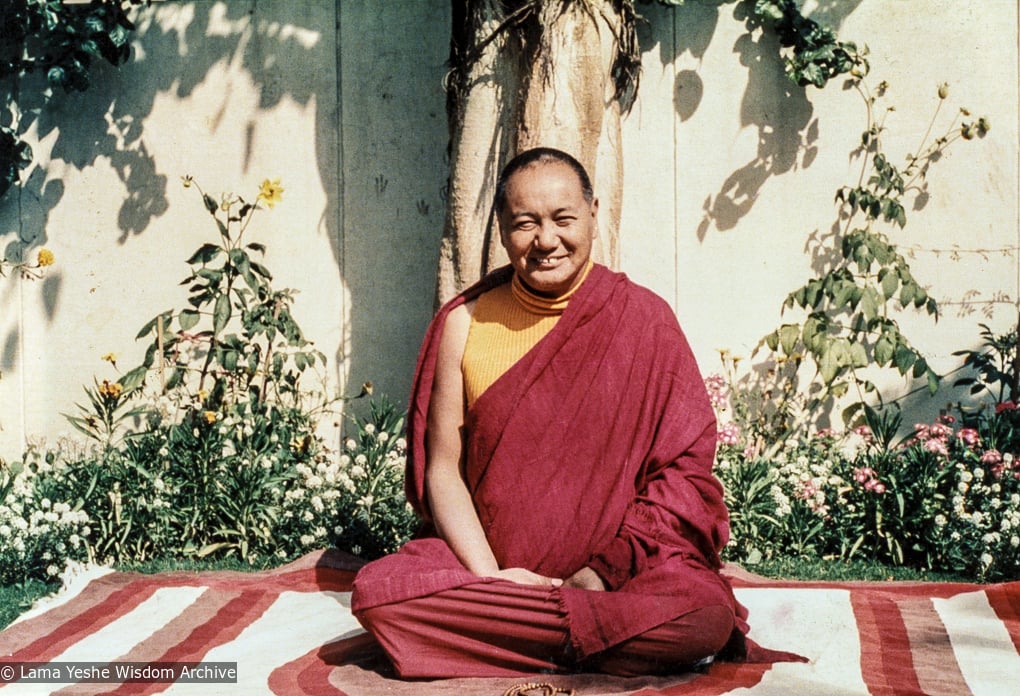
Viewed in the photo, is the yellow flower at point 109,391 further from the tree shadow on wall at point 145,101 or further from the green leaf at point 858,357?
the green leaf at point 858,357

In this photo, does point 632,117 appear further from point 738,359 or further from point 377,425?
point 377,425

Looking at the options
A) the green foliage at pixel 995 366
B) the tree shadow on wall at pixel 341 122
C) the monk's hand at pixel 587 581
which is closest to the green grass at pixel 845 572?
the green foliage at pixel 995 366

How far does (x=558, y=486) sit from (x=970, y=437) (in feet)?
7.27

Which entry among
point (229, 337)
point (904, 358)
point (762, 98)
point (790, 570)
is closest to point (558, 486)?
point (790, 570)

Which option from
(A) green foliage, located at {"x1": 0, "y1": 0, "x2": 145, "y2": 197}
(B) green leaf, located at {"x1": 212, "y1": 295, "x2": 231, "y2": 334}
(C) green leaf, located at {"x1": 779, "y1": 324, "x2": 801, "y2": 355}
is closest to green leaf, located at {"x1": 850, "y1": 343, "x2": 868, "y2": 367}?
(C) green leaf, located at {"x1": 779, "y1": 324, "x2": 801, "y2": 355}

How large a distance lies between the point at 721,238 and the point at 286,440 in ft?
7.59

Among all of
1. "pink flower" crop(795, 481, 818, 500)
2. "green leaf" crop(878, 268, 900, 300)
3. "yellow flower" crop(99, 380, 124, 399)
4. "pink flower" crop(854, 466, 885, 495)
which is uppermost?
"green leaf" crop(878, 268, 900, 300)

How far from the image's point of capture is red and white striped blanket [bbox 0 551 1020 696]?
11.5ft

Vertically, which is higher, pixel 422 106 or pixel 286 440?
pixel 422 106

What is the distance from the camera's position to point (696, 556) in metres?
3.63

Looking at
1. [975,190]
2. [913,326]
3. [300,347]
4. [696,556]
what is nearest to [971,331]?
[913,326]

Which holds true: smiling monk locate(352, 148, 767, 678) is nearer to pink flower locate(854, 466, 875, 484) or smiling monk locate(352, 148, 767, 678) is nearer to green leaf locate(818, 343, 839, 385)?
pink flower locate(854, 466, 875, 484)

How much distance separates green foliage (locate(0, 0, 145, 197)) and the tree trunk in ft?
5.91

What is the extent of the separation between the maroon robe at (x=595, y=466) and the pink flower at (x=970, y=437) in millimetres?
1790
